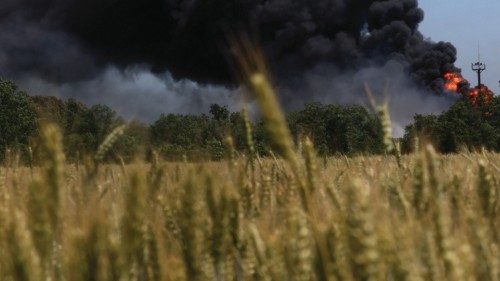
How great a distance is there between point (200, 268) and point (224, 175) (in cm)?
70

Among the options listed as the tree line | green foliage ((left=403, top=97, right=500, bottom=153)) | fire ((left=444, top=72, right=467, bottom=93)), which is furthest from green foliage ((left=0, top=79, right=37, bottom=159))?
fire ((left=444, top=72, right=467, bottom=93))

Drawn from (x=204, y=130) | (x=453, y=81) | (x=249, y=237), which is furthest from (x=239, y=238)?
(x=453, y=81)

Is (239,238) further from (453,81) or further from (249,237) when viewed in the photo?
(453,81)

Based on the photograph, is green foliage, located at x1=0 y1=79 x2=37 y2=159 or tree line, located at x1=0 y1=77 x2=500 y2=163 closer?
tree line, located at x1=0 y1=77 x2=500 y2=163

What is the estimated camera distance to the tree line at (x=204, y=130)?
2.58 meters

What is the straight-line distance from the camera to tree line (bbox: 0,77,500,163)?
2576mm

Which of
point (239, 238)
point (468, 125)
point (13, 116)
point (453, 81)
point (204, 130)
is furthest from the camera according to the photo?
point (453, 81)

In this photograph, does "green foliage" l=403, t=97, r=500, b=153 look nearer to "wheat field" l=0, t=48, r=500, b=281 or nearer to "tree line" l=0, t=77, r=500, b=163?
"tree line" l=0, t=77, r=500, b=163

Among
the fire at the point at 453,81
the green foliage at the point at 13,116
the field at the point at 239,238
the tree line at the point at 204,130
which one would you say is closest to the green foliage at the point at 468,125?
the tree line at the point at 204,130

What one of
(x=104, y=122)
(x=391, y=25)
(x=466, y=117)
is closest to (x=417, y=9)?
(x=391, y=25)

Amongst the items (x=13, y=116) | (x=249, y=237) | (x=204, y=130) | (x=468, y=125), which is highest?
(x=204, y=130)

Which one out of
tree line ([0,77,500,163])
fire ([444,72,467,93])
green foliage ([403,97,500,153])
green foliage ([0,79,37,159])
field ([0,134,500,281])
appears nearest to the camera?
field ([0,134,500,281])

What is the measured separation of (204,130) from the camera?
7938cm

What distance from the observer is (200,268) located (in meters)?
1.59
